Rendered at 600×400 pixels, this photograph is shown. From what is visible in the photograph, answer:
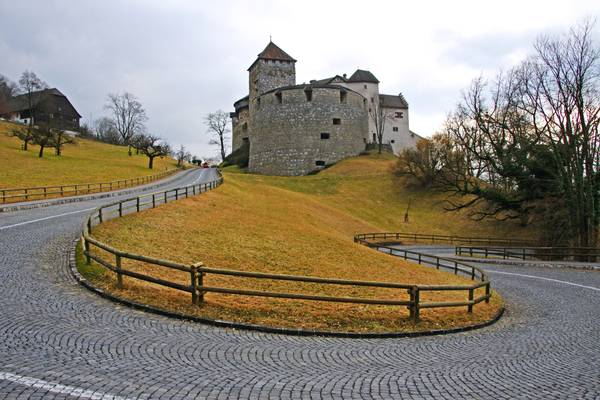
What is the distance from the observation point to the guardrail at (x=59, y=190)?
28.5 meters

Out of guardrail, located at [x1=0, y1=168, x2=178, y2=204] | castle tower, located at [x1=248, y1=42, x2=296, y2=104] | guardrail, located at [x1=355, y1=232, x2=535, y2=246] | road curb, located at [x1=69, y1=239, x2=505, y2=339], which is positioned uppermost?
castle tower, located at [x1=248, y1=42, x2=296, y2=104]

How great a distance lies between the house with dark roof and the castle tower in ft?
122

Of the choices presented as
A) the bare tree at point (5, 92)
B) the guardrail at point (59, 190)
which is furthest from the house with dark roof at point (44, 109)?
the guardrail at point (59, 190)

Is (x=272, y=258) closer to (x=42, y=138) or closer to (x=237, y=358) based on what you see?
(x=237, y=358)

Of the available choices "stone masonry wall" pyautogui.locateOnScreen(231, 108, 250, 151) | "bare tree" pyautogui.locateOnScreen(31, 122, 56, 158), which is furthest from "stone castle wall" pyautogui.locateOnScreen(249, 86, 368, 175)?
"bare tree" pyautogui.locateOnScreen(31, 122, 56, 158)

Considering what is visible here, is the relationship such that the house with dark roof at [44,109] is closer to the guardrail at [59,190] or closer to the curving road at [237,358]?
the guardrail at [59,190]

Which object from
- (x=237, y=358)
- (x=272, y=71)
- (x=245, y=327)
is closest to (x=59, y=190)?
(x=245, y=327)

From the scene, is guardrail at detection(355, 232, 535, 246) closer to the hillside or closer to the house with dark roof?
the hillside

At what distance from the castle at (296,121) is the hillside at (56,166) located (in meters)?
17.5

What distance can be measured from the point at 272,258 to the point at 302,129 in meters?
51.1

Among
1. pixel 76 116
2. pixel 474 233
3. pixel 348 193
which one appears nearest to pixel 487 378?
pixel 474 233

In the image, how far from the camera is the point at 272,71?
241 ft

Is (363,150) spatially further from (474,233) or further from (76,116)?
(76,116)

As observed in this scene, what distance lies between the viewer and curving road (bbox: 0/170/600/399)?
5797 millimetres
